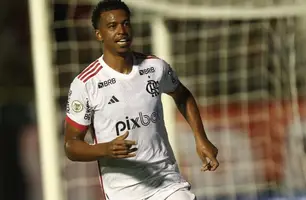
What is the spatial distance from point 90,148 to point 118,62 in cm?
41

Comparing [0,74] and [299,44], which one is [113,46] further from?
[0,74]

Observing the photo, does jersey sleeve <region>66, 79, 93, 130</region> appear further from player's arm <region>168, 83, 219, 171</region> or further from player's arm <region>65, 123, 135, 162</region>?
player's arm <region>168, 83, 219, 171</region>

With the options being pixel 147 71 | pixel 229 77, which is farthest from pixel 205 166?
pixel 229 77

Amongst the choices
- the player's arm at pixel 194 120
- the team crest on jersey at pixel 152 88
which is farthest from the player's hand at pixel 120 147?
the player's arm at pixel 194 120

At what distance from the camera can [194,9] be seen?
6.64 m

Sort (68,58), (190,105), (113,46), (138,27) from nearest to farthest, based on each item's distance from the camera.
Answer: (113,46)
(190,105)
(68,58)
(138,27)

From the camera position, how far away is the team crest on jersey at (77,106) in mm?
3939

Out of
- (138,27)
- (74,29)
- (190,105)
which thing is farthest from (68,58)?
(190,105)

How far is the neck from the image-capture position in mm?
3979

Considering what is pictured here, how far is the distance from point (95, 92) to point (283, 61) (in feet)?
10.7

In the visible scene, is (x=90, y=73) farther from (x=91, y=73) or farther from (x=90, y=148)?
(x=90, y=148)

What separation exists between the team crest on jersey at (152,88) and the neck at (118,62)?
99mm

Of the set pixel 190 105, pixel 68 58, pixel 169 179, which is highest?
pixel 68 58

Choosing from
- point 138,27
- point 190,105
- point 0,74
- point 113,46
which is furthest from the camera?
point 0,74
